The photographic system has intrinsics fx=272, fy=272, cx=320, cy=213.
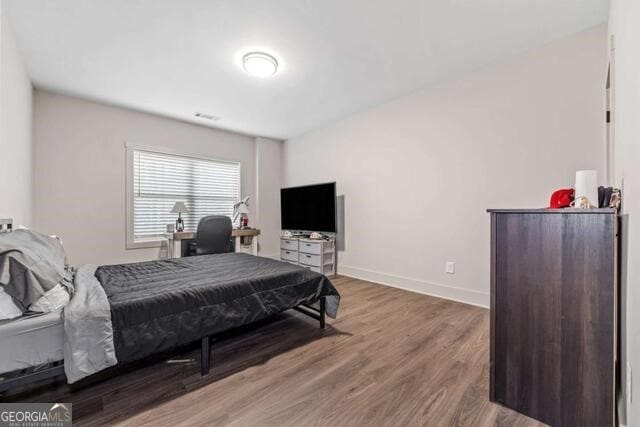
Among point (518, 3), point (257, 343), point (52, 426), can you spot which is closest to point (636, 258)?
point (518, 3)

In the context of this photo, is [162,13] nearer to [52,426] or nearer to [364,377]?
[52,426]

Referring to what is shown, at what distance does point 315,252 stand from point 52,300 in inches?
127

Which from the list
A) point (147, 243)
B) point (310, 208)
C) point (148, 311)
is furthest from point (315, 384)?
point (147, 243)

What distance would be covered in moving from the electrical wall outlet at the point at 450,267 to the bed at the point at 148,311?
1554 mm

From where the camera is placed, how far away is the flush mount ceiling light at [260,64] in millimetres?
2578

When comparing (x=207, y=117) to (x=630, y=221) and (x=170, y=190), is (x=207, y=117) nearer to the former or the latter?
(x=170, y=190)

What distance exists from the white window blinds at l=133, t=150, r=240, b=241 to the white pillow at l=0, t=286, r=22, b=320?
10.3ft

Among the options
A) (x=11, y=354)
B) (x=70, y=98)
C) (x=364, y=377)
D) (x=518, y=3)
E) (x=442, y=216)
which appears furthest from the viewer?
(x=70, y=98)

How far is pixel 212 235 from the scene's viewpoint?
3785 mm

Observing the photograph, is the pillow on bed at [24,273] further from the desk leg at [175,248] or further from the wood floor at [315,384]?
the desk leg at [175,248]

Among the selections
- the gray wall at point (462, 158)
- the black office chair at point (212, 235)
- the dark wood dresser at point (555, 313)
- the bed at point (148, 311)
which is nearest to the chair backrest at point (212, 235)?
the black office chair at point (212, 235)

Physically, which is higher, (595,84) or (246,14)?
(246,14)

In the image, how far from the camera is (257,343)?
7.13ft

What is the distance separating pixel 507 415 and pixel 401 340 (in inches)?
34.1
